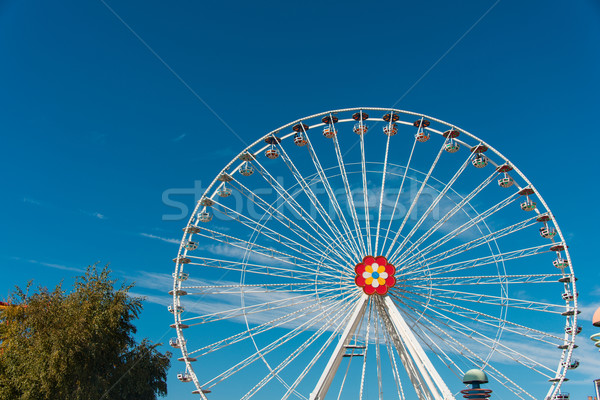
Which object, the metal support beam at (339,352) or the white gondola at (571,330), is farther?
the white gondola at (571,330)

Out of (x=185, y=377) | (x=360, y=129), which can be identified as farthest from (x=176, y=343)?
(x=360, y=129)

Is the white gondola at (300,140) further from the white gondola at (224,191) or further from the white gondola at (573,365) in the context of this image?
the white gondola at (573,365)

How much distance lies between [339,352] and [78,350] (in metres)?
13.6

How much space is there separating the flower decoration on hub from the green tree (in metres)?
13.4

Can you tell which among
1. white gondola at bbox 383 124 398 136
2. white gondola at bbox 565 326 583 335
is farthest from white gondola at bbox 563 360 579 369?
white gondola at bbox 383 124 398 136

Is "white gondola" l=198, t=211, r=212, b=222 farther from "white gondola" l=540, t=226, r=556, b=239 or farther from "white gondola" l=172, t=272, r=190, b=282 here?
"white gondola" l=540, t=226, r=556, b=239

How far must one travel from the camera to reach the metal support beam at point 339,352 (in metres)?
22.5

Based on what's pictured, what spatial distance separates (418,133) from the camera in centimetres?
2898

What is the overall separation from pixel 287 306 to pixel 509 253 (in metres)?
11.5

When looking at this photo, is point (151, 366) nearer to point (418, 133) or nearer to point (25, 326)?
point (25, 326)

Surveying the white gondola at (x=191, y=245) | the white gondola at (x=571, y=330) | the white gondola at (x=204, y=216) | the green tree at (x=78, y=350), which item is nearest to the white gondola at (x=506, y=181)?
the white gondola at (x=571, y=330)

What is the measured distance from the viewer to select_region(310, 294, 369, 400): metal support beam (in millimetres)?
22550

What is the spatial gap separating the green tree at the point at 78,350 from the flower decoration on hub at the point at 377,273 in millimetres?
13388

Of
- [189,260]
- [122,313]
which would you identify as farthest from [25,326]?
[189,260]
